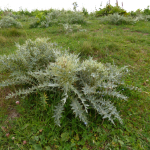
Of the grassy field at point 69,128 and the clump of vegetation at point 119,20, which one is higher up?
the clump of vegetation at point 119,20

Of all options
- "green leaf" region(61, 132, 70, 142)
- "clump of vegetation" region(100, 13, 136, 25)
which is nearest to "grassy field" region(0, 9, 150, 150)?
"green leaf" region(61, 132, 70, 142)

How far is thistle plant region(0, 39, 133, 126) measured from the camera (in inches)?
69.8

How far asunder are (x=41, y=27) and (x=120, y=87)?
5421 millimetres

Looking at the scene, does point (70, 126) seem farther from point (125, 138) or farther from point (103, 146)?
point (125, 138)

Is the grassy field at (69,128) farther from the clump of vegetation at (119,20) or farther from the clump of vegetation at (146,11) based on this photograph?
the clump of vegetation at (146,11)

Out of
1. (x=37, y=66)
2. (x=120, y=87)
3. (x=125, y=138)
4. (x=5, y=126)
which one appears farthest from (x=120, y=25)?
(x=5, y=126)

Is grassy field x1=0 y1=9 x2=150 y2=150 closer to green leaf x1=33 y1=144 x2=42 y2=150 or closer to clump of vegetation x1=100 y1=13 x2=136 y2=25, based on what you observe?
green leaf x1=33 y1=144 x2=42 y2=150

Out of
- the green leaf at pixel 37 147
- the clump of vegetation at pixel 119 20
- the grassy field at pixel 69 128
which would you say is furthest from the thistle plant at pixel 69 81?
the clump of vegetation at pixel 119 20

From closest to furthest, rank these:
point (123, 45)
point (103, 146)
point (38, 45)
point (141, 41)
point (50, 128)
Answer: point (103, 146) < point (50, 128) < point (38, 45) < point (123, 45) < point (141, 41)

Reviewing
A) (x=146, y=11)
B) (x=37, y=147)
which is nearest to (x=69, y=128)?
(x=37, y=147)

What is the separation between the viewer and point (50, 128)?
5.88 feet

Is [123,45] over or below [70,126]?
over

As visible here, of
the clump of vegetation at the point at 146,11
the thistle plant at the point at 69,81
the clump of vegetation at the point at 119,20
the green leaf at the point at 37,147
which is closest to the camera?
the green leaf at the point at 37,147

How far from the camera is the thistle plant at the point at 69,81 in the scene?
5.82 ft
